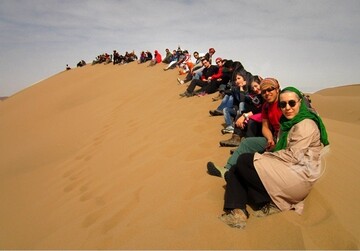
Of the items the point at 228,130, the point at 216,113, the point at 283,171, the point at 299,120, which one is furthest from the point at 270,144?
the point at 216,113

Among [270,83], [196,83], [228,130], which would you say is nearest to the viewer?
[270,83]

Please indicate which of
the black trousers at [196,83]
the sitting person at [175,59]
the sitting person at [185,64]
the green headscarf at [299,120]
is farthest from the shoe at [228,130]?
the sitting person at [175,59]

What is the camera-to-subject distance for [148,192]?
3.72 metres

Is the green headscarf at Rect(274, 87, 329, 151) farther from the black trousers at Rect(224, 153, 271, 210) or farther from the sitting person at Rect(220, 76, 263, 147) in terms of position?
the sitting person at Rect(220, 76, 263, 147)

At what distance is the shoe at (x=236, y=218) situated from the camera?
2.64m

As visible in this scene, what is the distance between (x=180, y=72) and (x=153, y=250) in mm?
11368

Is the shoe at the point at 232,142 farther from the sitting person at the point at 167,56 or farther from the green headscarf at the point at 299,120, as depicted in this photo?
the sitting person at the point at 167,56

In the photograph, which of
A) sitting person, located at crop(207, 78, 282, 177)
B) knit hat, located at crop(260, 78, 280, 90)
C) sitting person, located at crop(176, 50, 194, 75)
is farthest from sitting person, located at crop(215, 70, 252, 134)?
sitting person, located at crop(176, 50, 194, 75)

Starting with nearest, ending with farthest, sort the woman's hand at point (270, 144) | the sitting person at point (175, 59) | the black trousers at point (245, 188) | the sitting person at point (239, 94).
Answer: the black trousers at point (245, 188), the woman's hand at point (270, 144), the sitting person at point (239, 94), the sitting person at point (175, 59)

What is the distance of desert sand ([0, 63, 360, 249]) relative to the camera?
2564 millimetres

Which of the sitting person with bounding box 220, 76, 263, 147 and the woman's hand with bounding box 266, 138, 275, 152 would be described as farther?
the sitting person with bounding box 220, 76, 263, 147

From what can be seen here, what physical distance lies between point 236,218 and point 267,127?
5.07 ft

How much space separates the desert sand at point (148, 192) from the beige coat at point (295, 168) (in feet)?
0.60

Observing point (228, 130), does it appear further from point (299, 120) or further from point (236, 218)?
point (236, 218)
